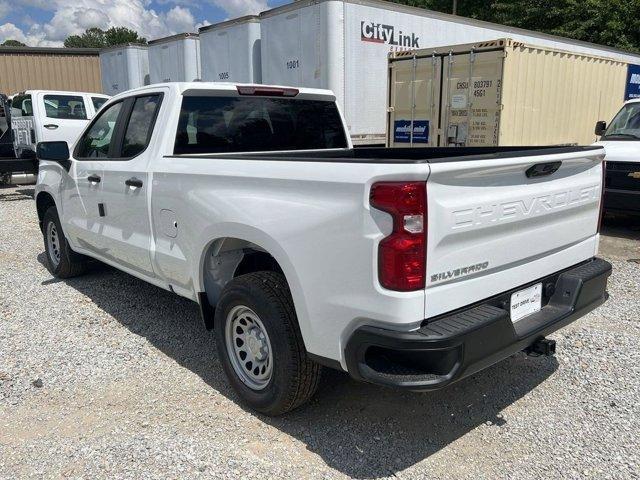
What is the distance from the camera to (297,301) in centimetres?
286

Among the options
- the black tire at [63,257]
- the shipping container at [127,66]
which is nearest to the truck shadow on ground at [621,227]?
the black tire at [63,257]

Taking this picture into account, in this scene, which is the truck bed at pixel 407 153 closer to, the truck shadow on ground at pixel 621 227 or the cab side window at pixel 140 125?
the cab side window at pixel 140 125

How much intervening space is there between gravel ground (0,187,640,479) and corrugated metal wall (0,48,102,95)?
2301cm

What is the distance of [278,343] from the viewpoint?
3.00 m

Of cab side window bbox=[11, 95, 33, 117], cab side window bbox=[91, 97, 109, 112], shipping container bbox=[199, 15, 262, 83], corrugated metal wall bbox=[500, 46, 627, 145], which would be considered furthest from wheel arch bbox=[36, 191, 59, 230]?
cab side window bbox=[11, 95, 33, 117]

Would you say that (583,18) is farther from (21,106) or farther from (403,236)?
(403,236)

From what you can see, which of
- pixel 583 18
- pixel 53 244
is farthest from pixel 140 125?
pixel 583 18

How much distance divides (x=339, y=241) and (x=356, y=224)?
130 millimetres

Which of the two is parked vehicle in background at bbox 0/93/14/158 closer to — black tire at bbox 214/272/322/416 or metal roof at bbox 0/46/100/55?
black tire at bbox 214/272/322/416

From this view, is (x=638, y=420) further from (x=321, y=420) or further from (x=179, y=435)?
(x=179, y=435)

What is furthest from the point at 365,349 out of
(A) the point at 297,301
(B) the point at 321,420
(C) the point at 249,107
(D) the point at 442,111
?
(D) the point at 442,111

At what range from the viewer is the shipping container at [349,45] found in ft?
34.1

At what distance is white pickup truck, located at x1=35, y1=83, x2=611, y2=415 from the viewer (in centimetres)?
247

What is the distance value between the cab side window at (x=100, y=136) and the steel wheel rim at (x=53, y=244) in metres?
1.31
